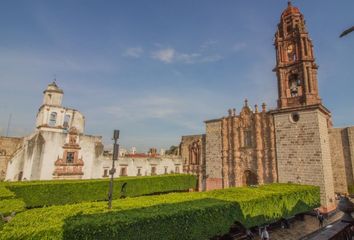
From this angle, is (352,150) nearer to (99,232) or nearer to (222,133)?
(222,133)

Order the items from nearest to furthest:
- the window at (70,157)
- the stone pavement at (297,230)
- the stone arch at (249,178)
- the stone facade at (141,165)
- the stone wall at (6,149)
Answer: the stone pavement at (297,230), the stone arch at (249,178), the window at (70,157), the stone facade at (141,165), the stone wall at (6,149)

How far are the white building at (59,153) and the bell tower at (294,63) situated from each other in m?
20.7

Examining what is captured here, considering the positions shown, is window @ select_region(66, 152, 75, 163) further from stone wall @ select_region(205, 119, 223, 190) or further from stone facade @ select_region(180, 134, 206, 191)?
stone wall @ select_region(205, 119, 223, 190)

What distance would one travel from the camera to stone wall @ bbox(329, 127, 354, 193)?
76.4 feet

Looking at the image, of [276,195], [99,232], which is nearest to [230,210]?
[276,195]

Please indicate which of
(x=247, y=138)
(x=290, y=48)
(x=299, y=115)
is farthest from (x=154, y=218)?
(x=290, y=48)

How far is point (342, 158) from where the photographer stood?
78.2 ft

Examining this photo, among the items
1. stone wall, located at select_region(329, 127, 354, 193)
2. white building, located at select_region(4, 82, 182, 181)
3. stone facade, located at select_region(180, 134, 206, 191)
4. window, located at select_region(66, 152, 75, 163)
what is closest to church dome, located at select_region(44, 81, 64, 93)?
white building, located at select_region(4, 82, 182, 181)

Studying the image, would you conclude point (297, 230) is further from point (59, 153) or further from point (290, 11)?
point (59, 153)

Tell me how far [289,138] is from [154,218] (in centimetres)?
1747

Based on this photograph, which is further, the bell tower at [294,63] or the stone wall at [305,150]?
the bell tower at [294,63]

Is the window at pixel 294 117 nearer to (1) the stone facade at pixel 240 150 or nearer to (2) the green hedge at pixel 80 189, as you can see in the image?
(1) the stone facade at pixel 240 150

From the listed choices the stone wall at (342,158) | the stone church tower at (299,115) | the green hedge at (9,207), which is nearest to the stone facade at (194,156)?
the stone church tower at (299,115)

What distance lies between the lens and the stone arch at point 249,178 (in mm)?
24266
